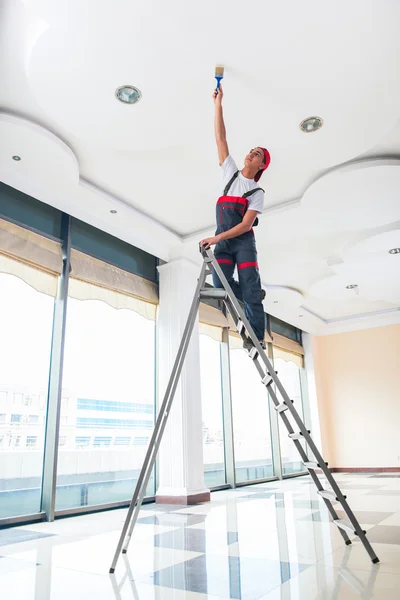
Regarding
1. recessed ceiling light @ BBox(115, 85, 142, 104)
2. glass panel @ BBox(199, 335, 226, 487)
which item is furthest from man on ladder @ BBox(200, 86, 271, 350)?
glass panel @ BBox(199, 335, 226, 487)

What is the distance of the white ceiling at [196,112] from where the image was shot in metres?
2.47

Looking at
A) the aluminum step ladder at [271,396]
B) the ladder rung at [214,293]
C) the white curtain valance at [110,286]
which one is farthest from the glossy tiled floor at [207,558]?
the white curtain valance at [110,286]

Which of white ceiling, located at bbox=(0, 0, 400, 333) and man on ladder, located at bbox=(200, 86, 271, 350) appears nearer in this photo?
man on ladder, located at bbox=(200, 86, 271, 350)

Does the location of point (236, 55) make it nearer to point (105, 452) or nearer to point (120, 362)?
point (120, 362)

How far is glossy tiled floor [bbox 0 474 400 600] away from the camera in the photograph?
1901 millimetres

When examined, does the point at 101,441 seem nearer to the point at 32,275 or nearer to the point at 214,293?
the point at 32,275

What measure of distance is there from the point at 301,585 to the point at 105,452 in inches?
128

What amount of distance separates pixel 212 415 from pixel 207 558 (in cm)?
412

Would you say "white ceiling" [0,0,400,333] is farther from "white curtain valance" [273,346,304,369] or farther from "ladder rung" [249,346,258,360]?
"white curtain valance" [273,346,304,369]

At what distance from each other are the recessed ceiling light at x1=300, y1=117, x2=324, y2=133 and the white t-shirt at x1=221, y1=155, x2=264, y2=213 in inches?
44.5

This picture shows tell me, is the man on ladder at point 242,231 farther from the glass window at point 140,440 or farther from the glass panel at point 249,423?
the glass panel at point 249,423

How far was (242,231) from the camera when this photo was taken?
2.34 metres

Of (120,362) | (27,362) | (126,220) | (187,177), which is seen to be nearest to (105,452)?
(120,362)

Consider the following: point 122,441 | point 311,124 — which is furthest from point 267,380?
point 122,441
